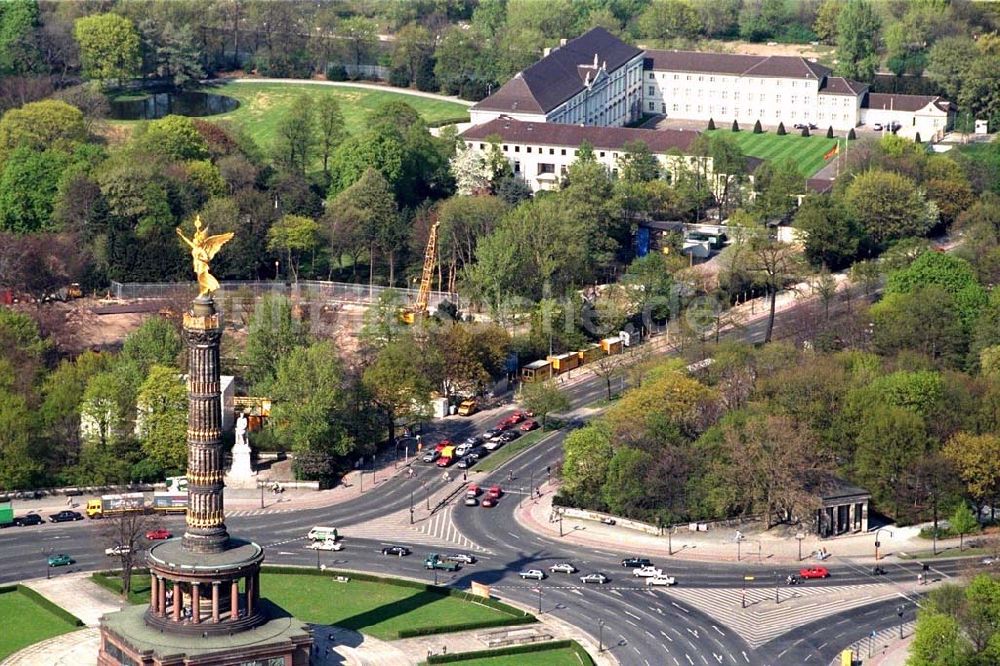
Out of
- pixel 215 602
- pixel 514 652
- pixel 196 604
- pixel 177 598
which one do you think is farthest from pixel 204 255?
pixel 514 652

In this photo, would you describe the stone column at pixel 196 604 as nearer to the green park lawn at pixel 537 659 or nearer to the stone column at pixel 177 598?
the stone column at pixel 177 598

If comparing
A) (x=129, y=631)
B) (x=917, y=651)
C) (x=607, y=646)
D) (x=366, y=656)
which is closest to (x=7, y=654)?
(x=129, y=631)

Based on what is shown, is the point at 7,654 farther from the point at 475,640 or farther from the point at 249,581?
the point at 475,640

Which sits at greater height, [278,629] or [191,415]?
[191,415]

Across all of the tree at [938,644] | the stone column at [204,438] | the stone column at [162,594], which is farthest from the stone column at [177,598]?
the tree at [938,644]

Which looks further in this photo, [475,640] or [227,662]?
[475,640]

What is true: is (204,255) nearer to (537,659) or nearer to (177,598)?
(177,598)

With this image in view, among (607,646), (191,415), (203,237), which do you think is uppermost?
(203,237)

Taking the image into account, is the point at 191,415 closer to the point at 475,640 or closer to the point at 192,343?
the point at 192,343
